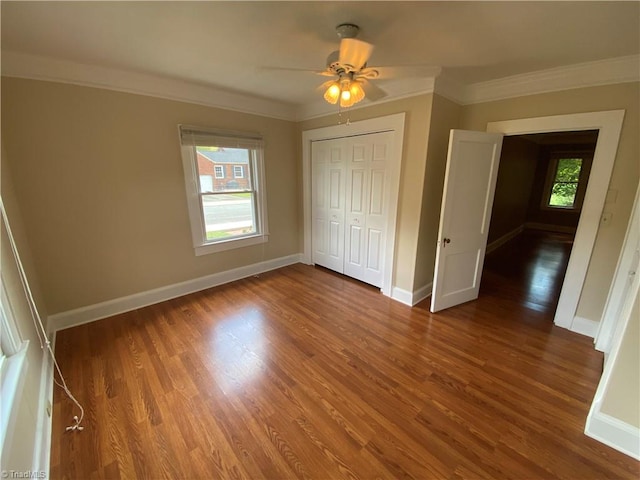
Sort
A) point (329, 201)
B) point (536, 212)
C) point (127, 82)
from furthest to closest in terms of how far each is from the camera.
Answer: point (536, 212), point (329, 201), point (127, 82)

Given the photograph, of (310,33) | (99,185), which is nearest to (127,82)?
(99,185)

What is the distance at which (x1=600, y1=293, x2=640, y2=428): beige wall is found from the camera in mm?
1408

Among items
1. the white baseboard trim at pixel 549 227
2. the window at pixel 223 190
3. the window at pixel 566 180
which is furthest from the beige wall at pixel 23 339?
the window at pixel 566 180

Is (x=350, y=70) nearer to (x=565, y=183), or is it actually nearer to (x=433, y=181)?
(x=433, y=181)

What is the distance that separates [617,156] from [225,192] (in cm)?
385

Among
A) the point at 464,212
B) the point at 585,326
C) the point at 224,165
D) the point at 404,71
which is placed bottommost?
the point at 585,326

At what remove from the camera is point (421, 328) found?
260 centimetres

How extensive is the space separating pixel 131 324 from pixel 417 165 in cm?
331

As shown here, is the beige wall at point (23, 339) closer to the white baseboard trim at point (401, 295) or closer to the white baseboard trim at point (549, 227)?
the white baseboard trim at point (401, 295)

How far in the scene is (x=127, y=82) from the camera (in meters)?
2.47

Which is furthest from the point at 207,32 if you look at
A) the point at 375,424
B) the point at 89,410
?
the point at 375,424

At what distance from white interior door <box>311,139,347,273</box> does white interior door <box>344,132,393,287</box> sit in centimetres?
13

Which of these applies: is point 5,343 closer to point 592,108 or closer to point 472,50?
point 472,50

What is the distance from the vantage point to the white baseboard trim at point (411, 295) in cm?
304
